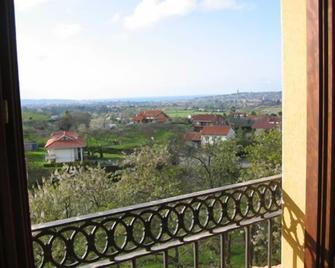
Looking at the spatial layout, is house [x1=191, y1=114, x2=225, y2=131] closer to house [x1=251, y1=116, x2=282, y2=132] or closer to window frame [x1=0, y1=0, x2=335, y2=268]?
house [x1=251, y1=116, x2=282, y2=132]

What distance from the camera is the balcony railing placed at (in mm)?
1440

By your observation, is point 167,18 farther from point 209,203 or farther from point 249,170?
point 209,203

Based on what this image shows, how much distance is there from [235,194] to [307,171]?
1.24 ft

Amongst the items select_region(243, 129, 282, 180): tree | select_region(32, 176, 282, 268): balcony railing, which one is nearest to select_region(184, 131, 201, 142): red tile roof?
select_region(243, 129, 282, 180): tree

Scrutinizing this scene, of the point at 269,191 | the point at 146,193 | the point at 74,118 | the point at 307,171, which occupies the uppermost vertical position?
the point at 74,118

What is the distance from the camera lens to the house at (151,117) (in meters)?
2.64

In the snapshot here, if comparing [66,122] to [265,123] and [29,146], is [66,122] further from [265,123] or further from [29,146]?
[265,123]

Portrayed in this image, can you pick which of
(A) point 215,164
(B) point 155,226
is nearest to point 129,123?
(B) point 155,226

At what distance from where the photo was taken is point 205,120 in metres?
2.80

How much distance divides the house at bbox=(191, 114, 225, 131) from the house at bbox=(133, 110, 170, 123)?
8.4 inches

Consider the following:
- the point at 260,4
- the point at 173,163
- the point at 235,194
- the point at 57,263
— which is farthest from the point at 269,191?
the point at 260,4

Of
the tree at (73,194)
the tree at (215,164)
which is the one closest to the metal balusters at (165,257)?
the tree at (73,194)

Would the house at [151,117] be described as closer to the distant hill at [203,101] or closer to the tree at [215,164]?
the distant hill at [203,101]

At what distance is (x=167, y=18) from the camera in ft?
14.0
